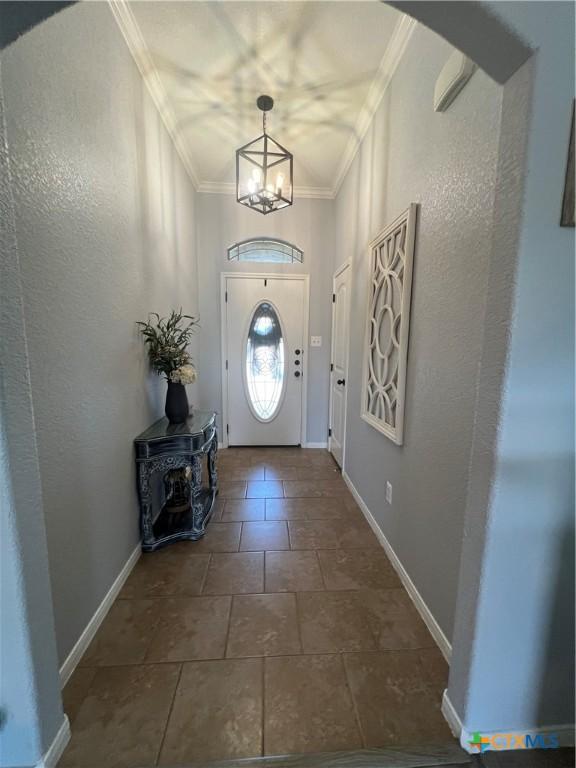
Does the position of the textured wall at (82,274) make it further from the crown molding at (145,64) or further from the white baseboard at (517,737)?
the white baseboard at (517,737)

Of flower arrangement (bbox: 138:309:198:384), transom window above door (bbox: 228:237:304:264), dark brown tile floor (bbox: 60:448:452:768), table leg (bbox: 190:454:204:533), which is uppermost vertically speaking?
transom window above door (bbox: 228:237:304:264)

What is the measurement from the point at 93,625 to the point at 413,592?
1.50m

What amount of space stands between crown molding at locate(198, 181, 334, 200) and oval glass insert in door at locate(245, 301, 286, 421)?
1.23 m

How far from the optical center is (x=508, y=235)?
2.66 ft

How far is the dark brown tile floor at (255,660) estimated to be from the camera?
3.36 ft

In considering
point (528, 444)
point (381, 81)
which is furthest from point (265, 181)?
point (528, 444)

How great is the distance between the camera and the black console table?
1850 mm

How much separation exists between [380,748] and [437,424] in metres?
1.12

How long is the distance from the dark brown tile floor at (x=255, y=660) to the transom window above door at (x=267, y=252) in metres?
2.85

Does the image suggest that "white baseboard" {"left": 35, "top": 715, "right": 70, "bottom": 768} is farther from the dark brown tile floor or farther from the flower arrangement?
the flower arrangement

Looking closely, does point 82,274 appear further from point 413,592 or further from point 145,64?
point 413,592

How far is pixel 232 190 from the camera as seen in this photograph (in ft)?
11.1

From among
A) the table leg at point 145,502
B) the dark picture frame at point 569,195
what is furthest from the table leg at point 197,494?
the dark picture frame at point 569,195

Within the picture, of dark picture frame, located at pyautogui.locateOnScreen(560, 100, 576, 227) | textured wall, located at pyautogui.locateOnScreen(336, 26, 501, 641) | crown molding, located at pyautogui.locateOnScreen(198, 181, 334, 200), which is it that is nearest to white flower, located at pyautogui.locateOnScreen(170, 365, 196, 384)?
textured wall, located at pyautogui.locateOnScreen(336, 26, 501, 641)
